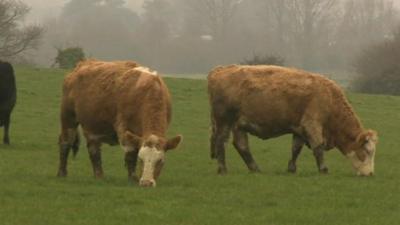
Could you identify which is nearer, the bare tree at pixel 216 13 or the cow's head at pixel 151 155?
the cow's head at pixel 151 155

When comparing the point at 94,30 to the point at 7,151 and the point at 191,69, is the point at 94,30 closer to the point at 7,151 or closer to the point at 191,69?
the point at 191,69

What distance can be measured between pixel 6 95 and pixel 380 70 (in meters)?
56.7

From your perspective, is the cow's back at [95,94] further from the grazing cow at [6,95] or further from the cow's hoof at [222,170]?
the grazing cow at [6,95]

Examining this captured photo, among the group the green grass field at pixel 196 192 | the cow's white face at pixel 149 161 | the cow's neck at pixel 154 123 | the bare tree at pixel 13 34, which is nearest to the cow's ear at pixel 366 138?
the green grass field at pixel 196 192

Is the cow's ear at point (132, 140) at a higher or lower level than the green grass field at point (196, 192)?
higher

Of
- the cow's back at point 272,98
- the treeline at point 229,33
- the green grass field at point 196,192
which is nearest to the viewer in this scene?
the green grass field at point 196,192

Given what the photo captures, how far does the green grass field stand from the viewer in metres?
12.5

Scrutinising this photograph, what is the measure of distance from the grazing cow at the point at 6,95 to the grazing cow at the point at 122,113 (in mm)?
8473

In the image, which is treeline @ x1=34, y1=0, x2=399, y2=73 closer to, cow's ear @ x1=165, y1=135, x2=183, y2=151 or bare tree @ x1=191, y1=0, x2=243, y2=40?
bare tree @ x1=191, y1=0, x2=243, y2=40

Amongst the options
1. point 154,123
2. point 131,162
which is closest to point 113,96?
point 154,123

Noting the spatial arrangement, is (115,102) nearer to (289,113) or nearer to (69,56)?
(289,113)

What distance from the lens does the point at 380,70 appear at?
77562 mm

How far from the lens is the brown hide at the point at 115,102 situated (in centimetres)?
1578

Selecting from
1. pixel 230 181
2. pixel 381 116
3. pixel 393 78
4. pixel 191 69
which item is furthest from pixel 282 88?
pixel 191 69
